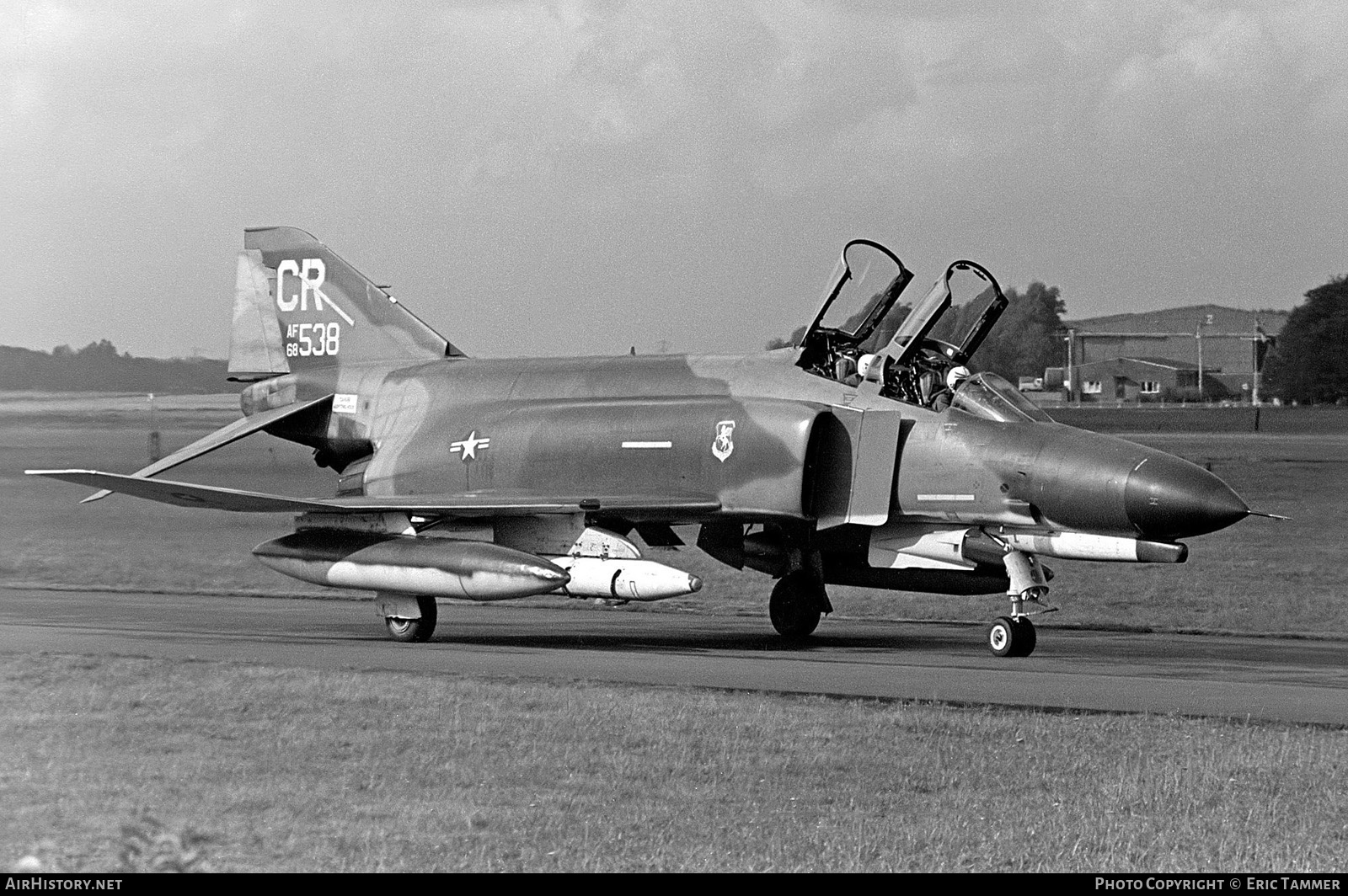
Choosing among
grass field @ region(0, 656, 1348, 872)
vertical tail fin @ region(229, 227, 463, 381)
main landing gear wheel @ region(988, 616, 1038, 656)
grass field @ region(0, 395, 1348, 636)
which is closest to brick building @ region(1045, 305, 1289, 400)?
grass field @ region(0, 395, 1348, 636)

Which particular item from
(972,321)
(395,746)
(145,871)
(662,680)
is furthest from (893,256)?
(145,871)

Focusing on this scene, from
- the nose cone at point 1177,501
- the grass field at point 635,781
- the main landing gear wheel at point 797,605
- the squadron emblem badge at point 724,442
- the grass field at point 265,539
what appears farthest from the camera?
the grass field at point 265,539

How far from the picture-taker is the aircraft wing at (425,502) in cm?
1451

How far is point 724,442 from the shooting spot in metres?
14.7

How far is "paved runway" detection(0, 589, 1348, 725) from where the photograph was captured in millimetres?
10914

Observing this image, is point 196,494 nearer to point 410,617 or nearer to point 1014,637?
point 410,617

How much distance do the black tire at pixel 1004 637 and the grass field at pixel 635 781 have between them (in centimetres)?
336

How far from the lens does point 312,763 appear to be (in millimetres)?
8008

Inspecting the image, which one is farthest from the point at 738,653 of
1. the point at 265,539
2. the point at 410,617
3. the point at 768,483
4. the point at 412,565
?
the point at 265,539

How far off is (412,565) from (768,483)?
3124 millimetres

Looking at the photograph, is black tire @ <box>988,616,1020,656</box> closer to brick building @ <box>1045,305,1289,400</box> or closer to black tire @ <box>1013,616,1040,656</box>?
black tire @ <box>1013,616,1040,656</box>

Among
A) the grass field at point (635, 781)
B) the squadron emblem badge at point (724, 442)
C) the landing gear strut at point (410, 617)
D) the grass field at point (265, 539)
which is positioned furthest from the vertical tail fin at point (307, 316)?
the grass field at point (635, 781)

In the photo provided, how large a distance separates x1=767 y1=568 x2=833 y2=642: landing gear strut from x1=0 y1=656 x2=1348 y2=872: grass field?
5.05 metres

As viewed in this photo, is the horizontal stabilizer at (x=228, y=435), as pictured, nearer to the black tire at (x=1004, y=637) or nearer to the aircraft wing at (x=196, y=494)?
the aircraft wing at (x=196, y=494)
